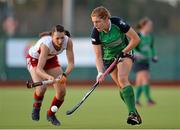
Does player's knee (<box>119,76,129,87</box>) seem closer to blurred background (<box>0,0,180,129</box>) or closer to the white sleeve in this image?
the white sleeve

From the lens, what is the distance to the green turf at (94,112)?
11.9m

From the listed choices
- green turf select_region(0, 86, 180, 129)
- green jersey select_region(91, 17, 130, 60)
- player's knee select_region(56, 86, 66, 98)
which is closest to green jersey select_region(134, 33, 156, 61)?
green turf select_region(0, 86, 180, 129)

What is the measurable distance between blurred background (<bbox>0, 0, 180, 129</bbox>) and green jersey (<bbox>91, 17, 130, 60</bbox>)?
421cm

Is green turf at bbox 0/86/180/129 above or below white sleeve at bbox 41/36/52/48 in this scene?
below

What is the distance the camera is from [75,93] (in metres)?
20.4

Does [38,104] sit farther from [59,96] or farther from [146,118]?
[146,118]

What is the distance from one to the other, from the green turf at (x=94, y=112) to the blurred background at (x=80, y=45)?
0.02m

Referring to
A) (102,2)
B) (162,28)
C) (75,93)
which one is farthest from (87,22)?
(75,93)

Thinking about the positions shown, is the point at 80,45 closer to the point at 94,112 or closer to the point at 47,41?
the point at 94,112

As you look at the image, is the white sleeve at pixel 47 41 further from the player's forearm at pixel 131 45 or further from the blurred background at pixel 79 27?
the blurred background at pixel 79 27

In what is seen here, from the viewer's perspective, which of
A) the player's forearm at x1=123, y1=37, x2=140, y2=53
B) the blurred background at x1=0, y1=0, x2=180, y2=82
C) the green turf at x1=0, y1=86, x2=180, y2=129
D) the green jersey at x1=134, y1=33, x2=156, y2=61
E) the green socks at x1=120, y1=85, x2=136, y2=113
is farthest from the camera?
the blurred background at x1=0, y1=0, x2=180, y2=82

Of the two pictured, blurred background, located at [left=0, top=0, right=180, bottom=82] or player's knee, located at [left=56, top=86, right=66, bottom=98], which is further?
blurred background, located at [left=0, top=0, right=180, bottom=82]

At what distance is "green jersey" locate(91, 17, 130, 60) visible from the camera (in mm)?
11227

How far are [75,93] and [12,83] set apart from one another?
542cm
